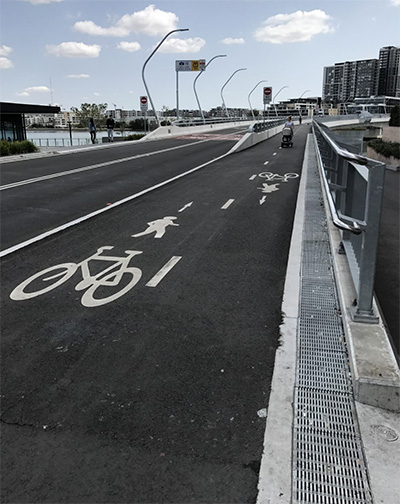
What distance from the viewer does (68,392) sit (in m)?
3.53

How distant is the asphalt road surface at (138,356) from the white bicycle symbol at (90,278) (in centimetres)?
3

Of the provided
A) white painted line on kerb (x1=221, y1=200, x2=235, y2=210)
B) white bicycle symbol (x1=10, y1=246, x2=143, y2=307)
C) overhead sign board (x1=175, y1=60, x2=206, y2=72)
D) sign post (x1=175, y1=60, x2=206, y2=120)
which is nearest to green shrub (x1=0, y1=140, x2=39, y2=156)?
white painted line on kerb (x1=221, y1=200, x2=235, y2=210)

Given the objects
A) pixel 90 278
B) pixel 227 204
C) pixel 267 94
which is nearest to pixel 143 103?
pixel 267 94

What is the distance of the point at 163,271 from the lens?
624cm

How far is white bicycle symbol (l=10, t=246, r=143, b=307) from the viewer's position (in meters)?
5.33

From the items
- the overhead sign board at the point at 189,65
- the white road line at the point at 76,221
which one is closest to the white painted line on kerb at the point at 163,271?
the white road line at the point at 76,221

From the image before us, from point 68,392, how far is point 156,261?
328 centimetres

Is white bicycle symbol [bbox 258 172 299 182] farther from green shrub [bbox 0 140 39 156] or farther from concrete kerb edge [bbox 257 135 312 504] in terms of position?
green shrub [bbox 0 140 39 156]

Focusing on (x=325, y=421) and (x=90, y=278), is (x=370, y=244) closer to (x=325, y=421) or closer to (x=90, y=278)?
(x=325, y=421)

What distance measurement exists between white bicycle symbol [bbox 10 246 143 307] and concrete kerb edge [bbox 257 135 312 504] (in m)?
2.01

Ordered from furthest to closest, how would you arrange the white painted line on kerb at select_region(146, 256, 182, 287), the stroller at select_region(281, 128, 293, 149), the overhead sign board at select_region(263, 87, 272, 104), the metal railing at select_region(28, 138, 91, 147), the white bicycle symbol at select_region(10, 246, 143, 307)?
the overhead sign board at select_region(263, 87, 272, 104)
the metal railing at select_region(28, 138, 91, 147)
the stroller at select_region(281, 128, 293, 149)
the white painted line on kerb at select_region(146, 256, 182, 287)
the white bicycle symbol at select_region(10, 246, 143, 307)

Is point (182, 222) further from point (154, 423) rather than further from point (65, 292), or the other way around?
point (154, 423)

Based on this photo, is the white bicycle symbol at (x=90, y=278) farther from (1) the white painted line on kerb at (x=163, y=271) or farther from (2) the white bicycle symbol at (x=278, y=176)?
(2) the white bicycle symbol at (x=278, y=176)

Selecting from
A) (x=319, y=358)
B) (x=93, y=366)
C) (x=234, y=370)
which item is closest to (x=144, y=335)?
(x=93, y=366)
